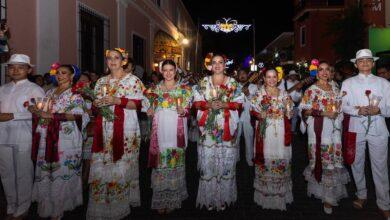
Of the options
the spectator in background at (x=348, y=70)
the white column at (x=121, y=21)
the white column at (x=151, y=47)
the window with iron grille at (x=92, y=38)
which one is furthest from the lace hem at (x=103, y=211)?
the white column at (x=151, y=47)

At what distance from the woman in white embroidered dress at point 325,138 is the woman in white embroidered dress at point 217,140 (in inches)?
39.3

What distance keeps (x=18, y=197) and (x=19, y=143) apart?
67 cm

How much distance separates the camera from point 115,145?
5.25 metres

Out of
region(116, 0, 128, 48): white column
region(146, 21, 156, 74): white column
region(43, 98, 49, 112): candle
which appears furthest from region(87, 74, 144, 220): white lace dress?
region(146, 21, 156, 74): white column

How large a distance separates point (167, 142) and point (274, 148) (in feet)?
4.75

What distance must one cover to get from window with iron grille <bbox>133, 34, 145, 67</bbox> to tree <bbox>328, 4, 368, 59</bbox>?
11.6 m

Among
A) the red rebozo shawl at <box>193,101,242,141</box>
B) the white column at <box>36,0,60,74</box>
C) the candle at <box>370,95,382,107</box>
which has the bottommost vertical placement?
the red rebozo shawl at <box>193,101,242,141</box>

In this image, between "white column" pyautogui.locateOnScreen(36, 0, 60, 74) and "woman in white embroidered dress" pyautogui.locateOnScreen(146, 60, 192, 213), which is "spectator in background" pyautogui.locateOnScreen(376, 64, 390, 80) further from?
"white column" pyautogui.locateOnScreen(36, 0, 60, 74)

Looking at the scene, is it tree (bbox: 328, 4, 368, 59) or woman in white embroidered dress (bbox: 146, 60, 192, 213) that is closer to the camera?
woman in white embroidered dress (bbox: 146, 60, 192, 213)

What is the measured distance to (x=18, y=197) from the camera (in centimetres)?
531

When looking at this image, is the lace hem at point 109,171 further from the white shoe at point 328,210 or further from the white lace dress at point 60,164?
the white shoe at point 328,210

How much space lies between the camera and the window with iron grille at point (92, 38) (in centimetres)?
1155

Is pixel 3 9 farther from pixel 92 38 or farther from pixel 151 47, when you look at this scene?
pixel 151 47

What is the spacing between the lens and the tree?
74.6ft
